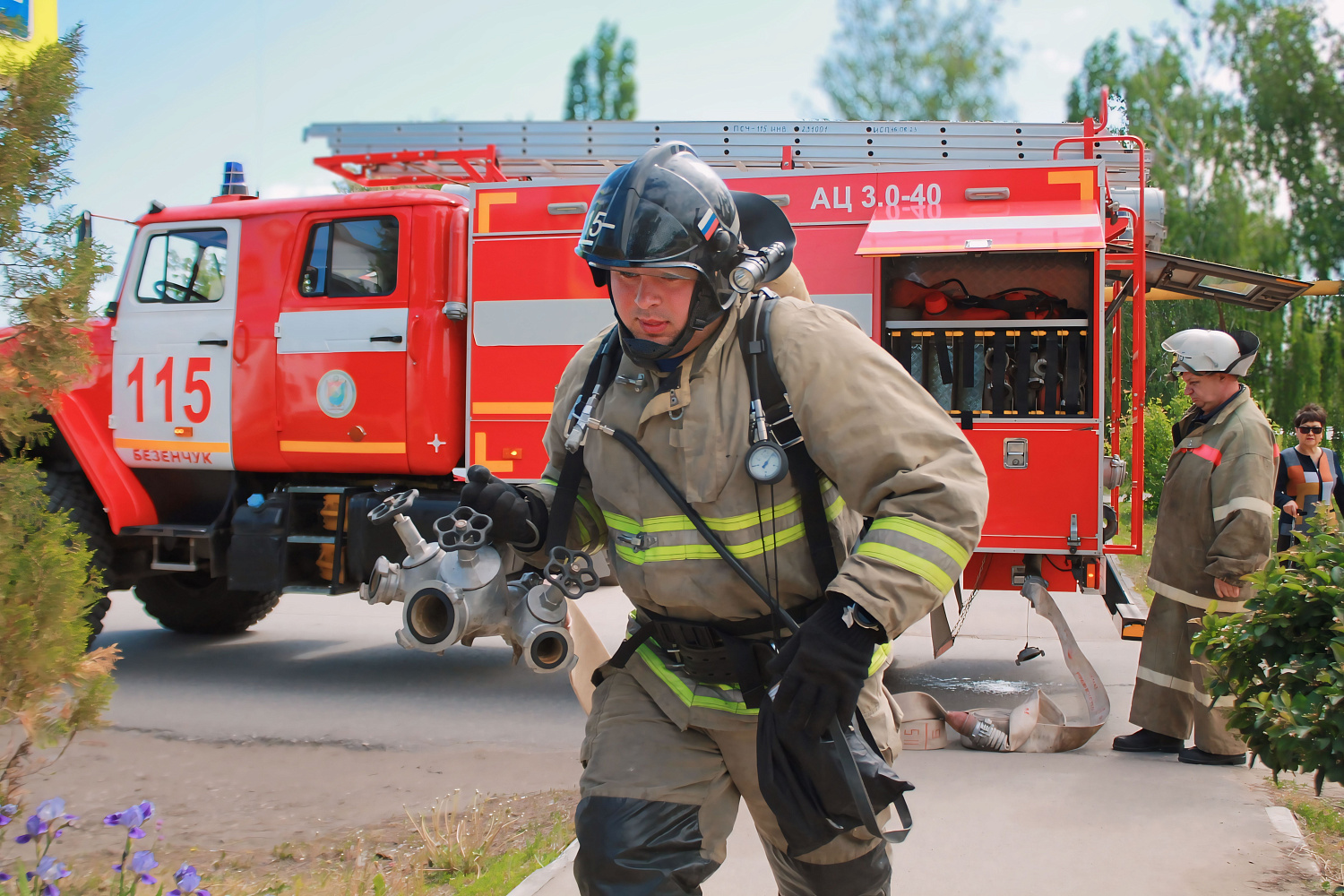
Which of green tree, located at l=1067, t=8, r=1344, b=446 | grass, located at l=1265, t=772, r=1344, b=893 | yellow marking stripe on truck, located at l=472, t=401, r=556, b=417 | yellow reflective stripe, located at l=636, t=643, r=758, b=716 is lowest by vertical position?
grass, located at l=1265, t=772, r=1344, b=893

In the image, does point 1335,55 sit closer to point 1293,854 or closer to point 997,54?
point 997,54

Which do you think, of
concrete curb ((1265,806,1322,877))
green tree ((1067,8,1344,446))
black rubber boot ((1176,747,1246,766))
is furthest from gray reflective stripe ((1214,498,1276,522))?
green tree ((1067,8,1344,446))

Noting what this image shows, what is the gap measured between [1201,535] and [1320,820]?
136 centimetres

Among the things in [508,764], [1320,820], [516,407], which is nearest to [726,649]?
[1320,820]

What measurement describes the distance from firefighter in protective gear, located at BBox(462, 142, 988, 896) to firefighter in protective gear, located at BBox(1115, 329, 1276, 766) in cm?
302

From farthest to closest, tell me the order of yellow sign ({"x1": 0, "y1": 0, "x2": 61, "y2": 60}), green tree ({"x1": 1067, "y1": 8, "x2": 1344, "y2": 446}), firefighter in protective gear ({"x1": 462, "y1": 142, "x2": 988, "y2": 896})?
green tree ({"x1": 1067, "y1": 8, "x2": 1344, "y2": 446}) < yellow sign ({"x1": 0, "y1": 0, "x2": 61, "y2": 60}) < firefighter in protective gear ({"x1": 462, "y1": 142, "x2": 988, "y2": 896})

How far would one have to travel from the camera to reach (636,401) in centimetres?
228

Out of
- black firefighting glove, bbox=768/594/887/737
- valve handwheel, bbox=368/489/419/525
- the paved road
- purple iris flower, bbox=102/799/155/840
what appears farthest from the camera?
the paved road

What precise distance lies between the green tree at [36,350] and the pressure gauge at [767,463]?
5.83ft

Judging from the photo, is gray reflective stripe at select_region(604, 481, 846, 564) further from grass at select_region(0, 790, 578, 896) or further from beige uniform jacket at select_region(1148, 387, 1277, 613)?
beige uniform jacket at select_region(1148, 387, 1277, 613)

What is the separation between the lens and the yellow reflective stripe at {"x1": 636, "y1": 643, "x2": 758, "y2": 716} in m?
2.22

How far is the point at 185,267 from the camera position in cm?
646

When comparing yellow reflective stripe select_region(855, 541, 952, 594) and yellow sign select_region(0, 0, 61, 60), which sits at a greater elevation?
yellow sign select_region(0, 0, 61, 60)

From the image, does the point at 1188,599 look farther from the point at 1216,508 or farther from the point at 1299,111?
the point at 1299,111
